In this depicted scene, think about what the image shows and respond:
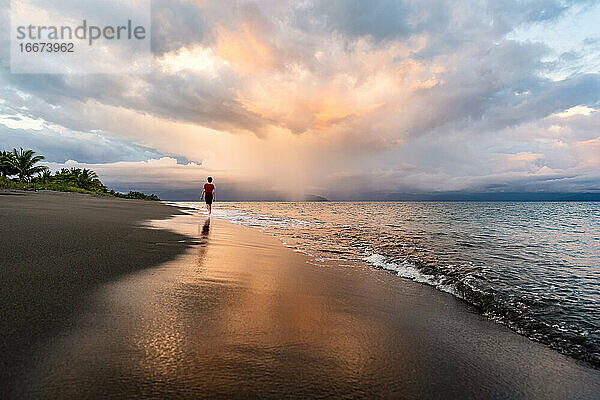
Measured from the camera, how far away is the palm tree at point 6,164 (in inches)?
1640

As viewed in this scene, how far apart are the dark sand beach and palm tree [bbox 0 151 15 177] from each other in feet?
171

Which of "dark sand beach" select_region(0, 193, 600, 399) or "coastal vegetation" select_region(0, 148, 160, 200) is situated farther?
"coastal vegetation" select_region(0, 148, 160, 200)

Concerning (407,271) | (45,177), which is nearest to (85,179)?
(45,177)

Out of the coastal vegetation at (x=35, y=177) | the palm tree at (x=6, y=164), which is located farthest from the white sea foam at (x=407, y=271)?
the palm tree at (x=6, y=164)

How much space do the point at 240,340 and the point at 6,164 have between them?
57831 mm

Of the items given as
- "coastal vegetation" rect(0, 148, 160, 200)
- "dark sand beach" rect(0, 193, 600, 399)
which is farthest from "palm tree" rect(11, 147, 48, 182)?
"dark sand beach" rect(0, 193, 600, 399)

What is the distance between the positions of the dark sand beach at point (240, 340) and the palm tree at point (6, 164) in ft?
171

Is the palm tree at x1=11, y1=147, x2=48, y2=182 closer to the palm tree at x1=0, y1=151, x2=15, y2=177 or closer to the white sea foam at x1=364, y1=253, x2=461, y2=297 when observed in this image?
the palm tree at x1=0, y1=151, x2=15, y2=177

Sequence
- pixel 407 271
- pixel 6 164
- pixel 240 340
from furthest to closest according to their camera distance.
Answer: pixel 6 164 → pixel 407 271 → pixel 240 340

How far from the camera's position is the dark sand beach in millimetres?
2326

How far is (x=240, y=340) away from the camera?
3062mm

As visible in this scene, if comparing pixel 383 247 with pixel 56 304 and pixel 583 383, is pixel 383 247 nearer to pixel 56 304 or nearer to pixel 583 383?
pixel 583 383

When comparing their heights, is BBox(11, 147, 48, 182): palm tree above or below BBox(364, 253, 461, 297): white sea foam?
above

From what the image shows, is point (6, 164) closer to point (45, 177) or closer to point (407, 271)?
point (45, 177)
